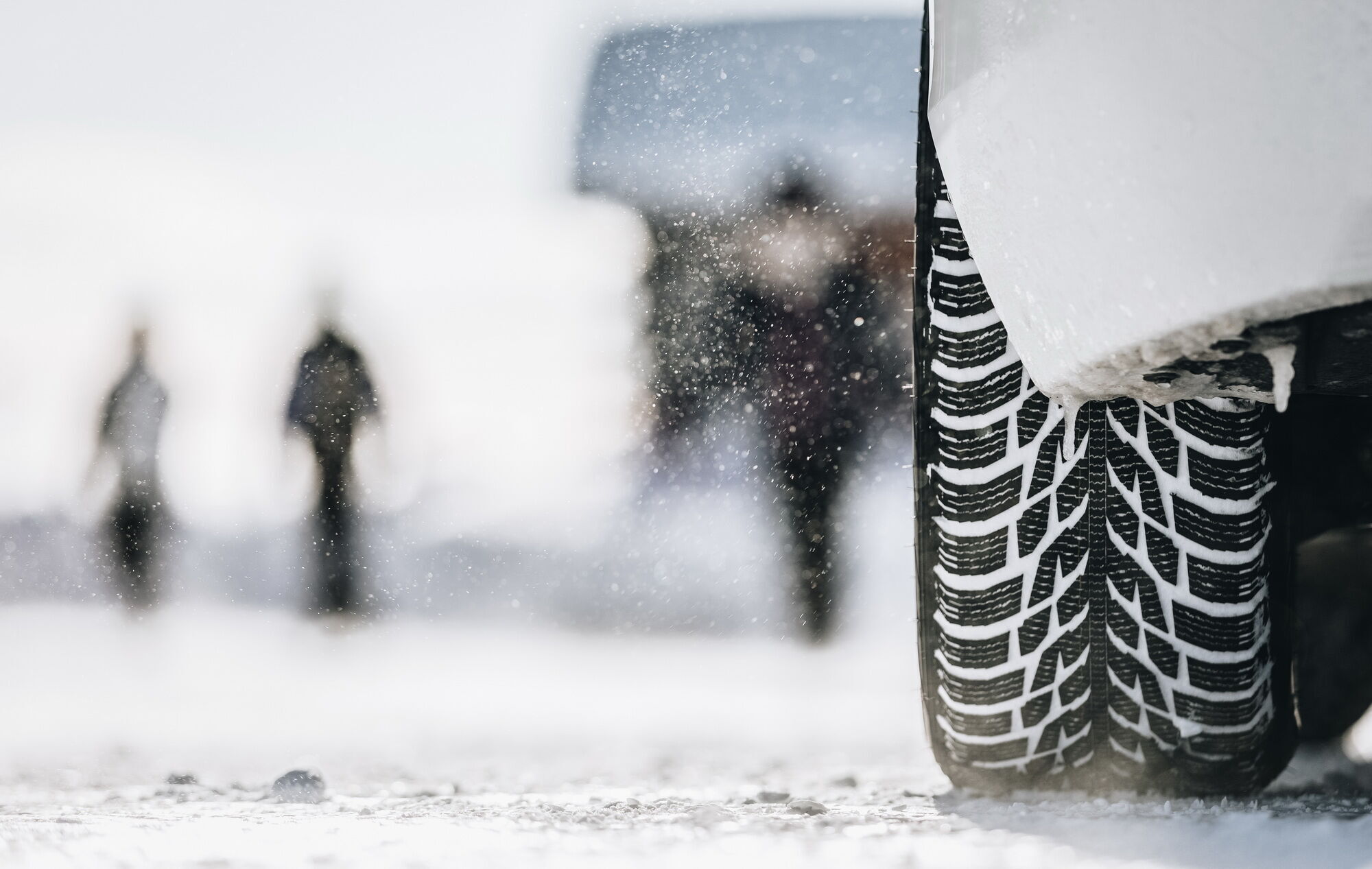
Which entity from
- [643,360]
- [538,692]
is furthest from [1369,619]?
[643,360]

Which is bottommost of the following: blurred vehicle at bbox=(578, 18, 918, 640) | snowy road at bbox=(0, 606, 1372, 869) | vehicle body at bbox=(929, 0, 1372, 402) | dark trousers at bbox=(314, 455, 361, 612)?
snowy road at bbox=(0, 606, 1372, 869)

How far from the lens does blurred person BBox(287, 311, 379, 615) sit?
13.1 ft

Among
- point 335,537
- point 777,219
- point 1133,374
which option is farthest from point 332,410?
point 1133,374

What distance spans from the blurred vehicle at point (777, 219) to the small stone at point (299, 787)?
232cm

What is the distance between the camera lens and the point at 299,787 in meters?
1.52

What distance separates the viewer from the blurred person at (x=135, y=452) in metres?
4.26

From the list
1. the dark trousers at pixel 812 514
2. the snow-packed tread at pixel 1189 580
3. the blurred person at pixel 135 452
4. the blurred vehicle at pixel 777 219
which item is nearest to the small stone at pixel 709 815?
the snow-packed tread at pixel 1189 580

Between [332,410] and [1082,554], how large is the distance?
341 cm

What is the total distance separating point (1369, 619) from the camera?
140 centimetres

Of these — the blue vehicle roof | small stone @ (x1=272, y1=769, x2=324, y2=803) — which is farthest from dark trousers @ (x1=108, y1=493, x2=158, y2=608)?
small stone @ (x1=272, y1=769, x2=324, y2=803)

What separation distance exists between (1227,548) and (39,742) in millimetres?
1956

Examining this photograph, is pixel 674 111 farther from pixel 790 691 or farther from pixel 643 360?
pixel 790 691

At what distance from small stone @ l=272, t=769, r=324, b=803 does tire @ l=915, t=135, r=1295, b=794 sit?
0.92 meters

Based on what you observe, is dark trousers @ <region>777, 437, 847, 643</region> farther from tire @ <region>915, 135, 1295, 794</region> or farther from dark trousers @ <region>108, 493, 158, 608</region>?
dark trousers @ <region>108, 493, 158, 608</region>
